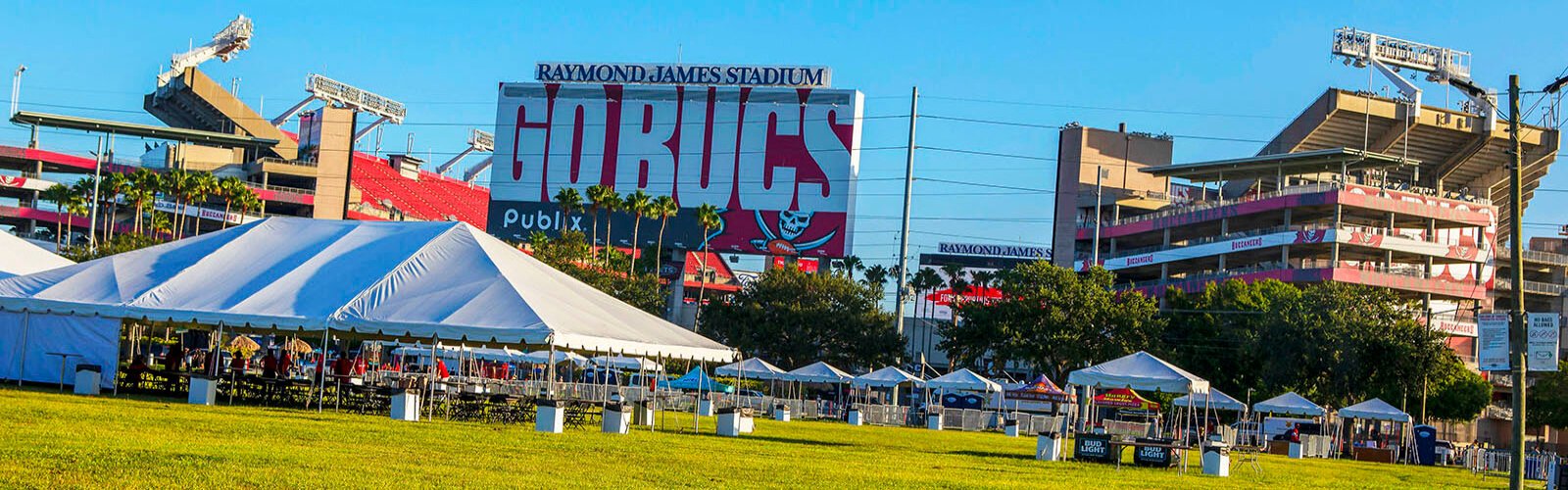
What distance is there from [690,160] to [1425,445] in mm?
61255

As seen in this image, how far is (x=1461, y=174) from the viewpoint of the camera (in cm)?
11538

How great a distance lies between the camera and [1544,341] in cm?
2281

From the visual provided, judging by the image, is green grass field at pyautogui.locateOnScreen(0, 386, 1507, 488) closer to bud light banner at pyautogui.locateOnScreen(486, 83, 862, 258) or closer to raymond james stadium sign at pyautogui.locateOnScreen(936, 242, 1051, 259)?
bud light banner at pyautogui.locateOnScreen(486, 83, 862, 258)

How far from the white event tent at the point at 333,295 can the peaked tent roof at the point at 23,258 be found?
138 inches

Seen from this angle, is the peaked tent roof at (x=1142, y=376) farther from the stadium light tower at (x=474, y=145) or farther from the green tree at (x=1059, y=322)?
the stadium light tower at (x=474, y=145)

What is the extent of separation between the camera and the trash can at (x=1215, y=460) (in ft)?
105

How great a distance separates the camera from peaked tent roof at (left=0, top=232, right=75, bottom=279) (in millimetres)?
39406

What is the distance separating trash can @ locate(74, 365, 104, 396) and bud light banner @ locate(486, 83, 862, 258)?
232ft

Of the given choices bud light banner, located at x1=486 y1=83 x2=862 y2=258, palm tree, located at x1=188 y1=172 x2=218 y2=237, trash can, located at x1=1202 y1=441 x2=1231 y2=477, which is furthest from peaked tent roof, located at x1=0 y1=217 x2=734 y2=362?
bud light banner, located at x1=486 y1=83 x2=862 y2=258

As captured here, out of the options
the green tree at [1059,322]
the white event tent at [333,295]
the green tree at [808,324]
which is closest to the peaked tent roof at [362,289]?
the white event tent at [333,295]

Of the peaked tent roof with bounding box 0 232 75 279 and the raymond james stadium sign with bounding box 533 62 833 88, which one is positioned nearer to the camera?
the peaked tent roof with bounding box 0 232 75 279

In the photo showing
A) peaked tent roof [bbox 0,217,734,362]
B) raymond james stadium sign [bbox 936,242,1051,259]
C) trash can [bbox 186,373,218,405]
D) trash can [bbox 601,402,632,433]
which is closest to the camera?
trash can [bbox 601,402,632,433]

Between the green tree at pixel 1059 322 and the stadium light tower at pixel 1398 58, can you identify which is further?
the stadium light tower at pixel 1398 58

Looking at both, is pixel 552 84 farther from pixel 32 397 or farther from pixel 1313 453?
pixel 32 397
